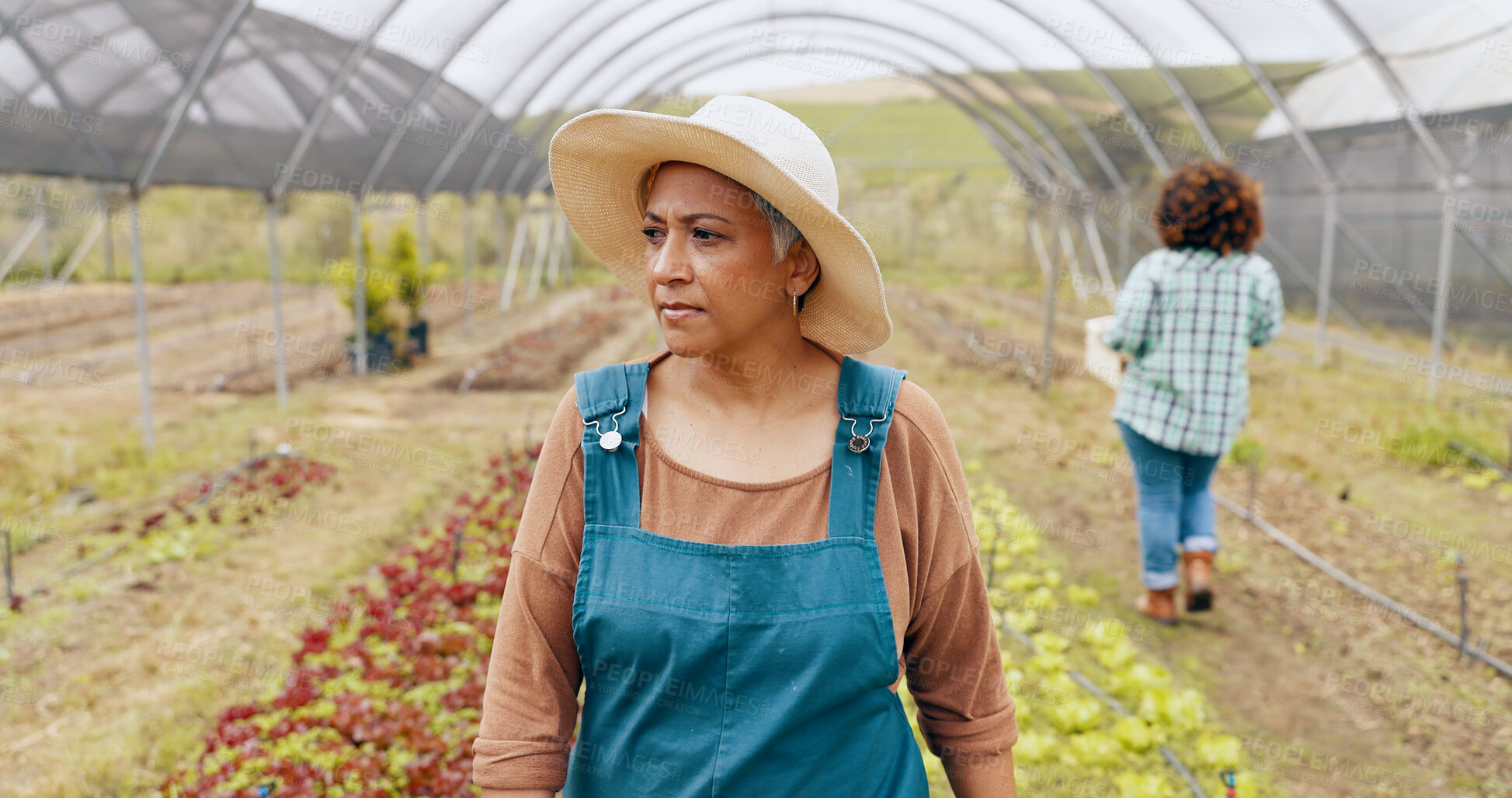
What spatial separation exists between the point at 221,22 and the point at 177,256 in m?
19.2

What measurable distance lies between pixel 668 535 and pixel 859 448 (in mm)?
263

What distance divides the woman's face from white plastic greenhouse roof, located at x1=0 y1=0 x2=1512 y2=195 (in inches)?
203

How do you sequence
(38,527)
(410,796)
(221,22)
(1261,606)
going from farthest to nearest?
1. (221,22)
2. (38,527)
3. (1261,606)
4. (410,796)

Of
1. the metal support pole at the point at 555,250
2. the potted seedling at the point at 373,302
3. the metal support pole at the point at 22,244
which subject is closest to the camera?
the potted seedling at the point at 373,302

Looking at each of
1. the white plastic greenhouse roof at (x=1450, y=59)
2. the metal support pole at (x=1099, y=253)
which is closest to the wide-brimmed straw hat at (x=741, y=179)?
the white plastic greenhouse roof at (x=1450, y=59)

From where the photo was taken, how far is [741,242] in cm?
121

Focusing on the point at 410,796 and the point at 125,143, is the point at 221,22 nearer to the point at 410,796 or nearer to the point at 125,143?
the point at 125,143

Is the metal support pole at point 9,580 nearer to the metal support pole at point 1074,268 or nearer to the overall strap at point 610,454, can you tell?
the overall strap at point 610,454

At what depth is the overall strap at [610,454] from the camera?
1.20 m

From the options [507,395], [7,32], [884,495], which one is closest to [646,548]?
[884,495]

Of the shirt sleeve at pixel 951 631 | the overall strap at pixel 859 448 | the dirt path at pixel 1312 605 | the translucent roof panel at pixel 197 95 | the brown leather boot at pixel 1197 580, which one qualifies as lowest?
the dirt path at pixel 1312 605

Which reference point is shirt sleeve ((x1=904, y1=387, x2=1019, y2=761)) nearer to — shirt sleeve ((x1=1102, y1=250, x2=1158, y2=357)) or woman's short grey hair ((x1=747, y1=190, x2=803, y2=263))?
woman's short grey hair ((x1=747, y1=190, x2=803, y2=263))

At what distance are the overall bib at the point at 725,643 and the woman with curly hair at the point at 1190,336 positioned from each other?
102 inches

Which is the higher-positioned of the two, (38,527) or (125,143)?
(125,143)
